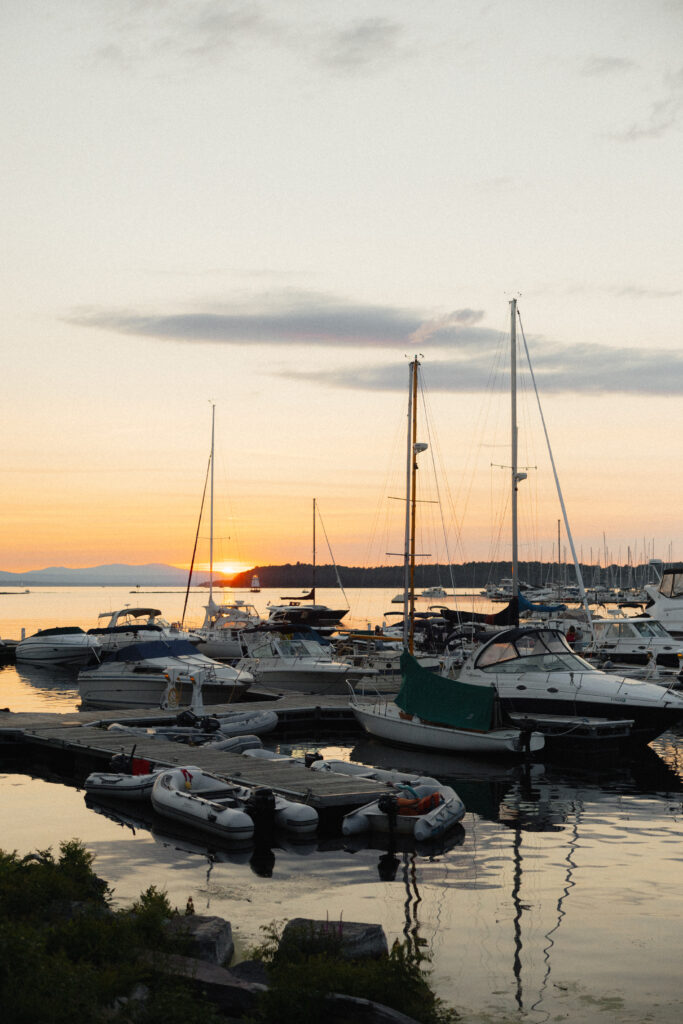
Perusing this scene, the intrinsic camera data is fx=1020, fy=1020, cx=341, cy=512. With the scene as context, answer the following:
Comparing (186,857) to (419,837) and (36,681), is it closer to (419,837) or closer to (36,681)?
(419,837)

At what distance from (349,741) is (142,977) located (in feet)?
73.3

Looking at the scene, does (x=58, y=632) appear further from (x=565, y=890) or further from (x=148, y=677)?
(x=565, y=890)

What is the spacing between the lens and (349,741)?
3036 centimetres

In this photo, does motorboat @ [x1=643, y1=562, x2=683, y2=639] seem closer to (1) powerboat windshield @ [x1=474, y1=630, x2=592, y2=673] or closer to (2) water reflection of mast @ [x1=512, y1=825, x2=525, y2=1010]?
(1) powerboat windshield @ [x1=474, y1=630, x2=592, y2=673]

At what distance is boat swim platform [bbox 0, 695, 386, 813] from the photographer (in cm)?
1927

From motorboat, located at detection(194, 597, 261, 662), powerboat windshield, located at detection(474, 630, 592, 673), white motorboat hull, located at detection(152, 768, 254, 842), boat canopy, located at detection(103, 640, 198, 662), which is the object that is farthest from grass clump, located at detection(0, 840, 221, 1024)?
motorboat, located at detection(194, 597, 261, 662)

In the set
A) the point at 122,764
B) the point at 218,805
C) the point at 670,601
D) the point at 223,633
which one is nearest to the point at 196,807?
the point at 218,805

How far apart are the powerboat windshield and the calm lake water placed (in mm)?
4209

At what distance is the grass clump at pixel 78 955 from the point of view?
287 inches

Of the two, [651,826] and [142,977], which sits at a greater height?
[142,977]

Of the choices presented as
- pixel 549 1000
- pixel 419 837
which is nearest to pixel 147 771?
pixel 419 837

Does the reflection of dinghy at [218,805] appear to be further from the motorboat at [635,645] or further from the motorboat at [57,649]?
the motorboat at [57,649]

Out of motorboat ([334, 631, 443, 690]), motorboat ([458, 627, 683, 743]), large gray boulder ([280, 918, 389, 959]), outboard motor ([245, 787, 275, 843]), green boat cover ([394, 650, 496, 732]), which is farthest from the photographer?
motorboat ([334, 631, 443, 690])

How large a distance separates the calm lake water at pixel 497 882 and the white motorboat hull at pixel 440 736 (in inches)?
37.8
